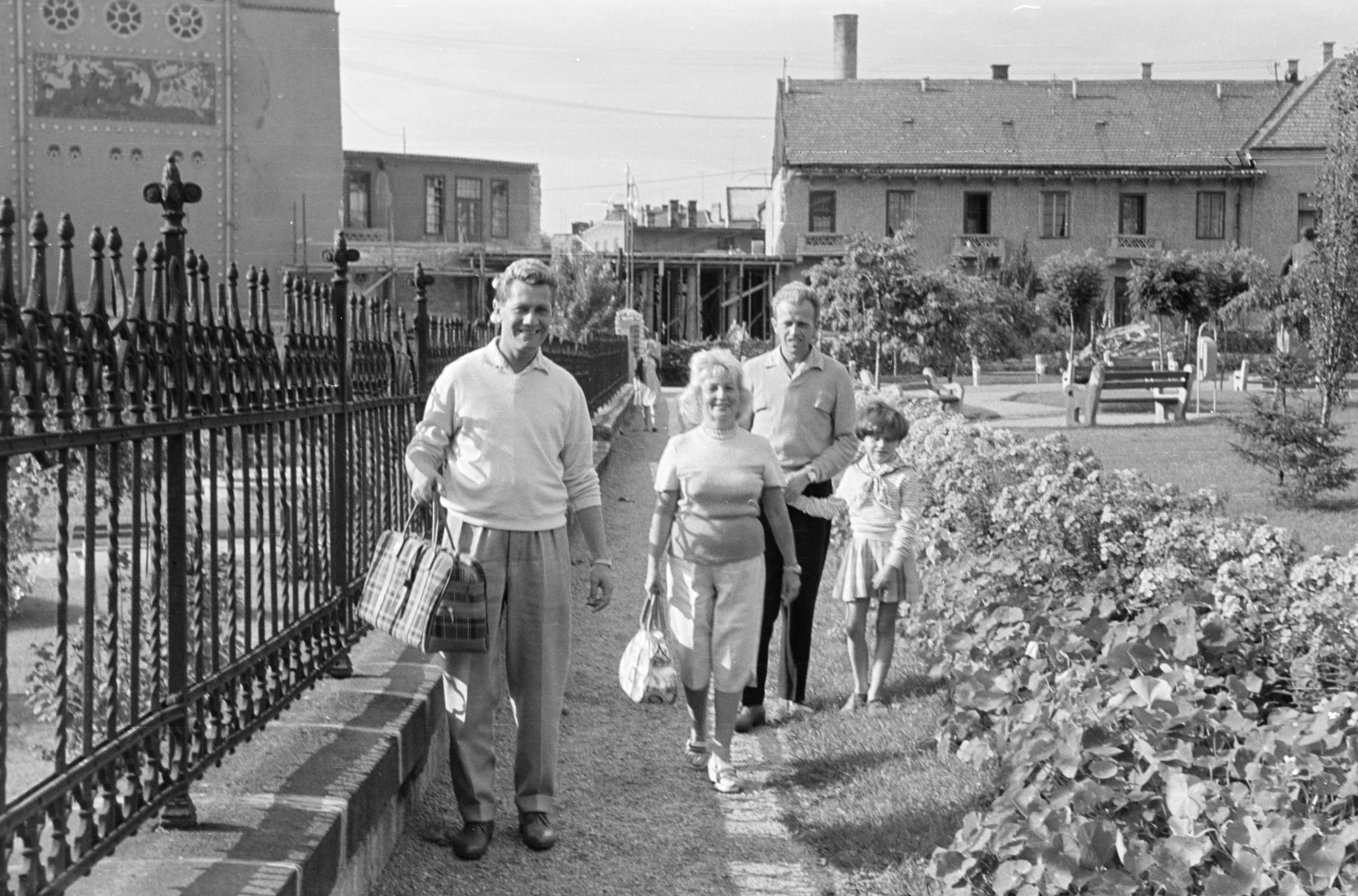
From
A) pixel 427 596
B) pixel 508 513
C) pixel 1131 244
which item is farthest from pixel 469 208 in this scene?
pixel 427 596

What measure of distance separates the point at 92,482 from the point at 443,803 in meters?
2.87

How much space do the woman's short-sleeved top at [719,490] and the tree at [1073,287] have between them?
3858 centimetres

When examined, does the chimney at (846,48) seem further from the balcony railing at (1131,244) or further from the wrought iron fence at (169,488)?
the wrought iron fence at (169,488)

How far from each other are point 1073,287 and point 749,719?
40.1 m

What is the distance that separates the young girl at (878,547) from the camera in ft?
23.0

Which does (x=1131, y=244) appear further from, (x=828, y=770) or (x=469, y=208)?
(x=828, y=770)

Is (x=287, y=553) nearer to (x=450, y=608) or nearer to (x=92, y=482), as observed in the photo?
(x=450, y=608)

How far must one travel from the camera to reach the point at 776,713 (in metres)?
7.11

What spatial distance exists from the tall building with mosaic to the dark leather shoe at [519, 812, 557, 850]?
37103 millimetres

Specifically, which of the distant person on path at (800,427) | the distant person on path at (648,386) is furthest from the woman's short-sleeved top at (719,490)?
the distant person on path at (648,386)

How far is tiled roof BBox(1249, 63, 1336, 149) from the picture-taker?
54.6 metres

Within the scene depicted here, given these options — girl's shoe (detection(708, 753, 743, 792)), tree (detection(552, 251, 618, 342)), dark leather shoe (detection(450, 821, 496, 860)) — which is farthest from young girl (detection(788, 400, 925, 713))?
tree (detection(552, 251, 618, 342))

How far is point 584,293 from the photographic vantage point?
4672 centimetres

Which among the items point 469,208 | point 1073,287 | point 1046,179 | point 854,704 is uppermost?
point 1046,179
